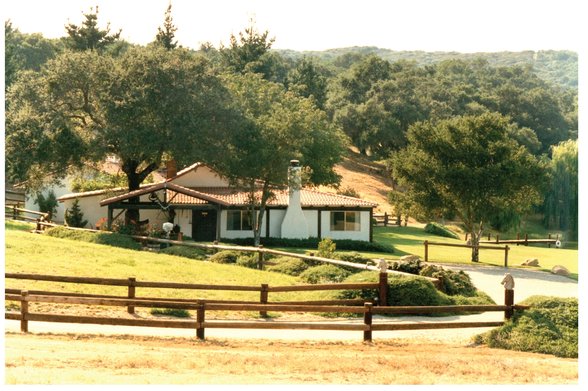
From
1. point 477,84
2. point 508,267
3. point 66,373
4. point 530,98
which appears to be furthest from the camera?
point 477,84

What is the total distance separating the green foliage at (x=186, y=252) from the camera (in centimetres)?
4131

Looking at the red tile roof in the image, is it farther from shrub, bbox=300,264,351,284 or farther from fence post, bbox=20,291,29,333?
fence post, bbox=20,291,29,333

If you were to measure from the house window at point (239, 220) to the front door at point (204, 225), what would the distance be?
1534mm

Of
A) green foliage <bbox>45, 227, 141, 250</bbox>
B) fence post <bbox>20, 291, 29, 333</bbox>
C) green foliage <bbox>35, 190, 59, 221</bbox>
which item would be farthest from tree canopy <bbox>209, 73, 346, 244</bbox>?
fence post <bbox>20, 291, 29, 333</bbox>

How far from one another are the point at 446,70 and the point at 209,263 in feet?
383

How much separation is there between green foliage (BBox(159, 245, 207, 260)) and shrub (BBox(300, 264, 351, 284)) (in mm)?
7302

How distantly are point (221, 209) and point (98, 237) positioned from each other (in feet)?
37.6

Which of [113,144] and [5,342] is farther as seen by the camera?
[113,144]

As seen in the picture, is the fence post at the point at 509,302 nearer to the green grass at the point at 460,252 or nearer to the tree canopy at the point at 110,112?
the green grass at the point at 460,252

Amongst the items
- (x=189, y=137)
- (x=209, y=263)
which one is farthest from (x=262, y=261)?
(x=189, y=137)

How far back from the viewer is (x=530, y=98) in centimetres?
10788

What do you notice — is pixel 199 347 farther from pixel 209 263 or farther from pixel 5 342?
pixel 209 263

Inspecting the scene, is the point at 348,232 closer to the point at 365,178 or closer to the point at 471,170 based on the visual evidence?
the point at 471,170

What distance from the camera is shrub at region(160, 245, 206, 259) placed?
136 feet
